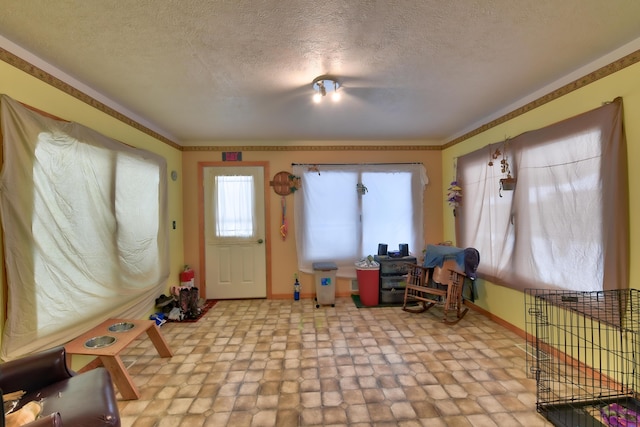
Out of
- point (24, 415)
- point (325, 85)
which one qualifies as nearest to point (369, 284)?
point (325, 85)

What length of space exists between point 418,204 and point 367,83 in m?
2.43

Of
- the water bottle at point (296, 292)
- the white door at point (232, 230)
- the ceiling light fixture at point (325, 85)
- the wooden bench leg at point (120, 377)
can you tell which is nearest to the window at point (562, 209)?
the ceiling light fixture at point (325, 85)

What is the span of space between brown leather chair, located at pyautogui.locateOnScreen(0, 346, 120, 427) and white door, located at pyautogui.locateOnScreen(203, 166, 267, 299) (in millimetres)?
2561

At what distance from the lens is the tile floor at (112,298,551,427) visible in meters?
1.80

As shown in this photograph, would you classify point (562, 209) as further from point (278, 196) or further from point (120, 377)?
point (120, 377)

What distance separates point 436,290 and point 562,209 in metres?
1.54

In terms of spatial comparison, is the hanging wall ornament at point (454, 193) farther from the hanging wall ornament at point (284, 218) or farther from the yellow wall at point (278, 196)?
the hanging wall ornament at point (284, 218)

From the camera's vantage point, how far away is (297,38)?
1746 mm

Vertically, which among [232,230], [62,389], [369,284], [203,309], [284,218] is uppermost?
[284,218]

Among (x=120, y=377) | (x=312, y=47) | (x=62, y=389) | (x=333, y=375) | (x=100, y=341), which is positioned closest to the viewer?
(x=62, y=389)

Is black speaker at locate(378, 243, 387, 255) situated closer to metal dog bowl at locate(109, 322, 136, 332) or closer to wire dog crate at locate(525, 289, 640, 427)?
wire dog crate at locate(525, 289, 640, 427)

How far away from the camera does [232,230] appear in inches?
165

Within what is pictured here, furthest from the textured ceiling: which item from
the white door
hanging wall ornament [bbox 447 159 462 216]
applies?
the white door

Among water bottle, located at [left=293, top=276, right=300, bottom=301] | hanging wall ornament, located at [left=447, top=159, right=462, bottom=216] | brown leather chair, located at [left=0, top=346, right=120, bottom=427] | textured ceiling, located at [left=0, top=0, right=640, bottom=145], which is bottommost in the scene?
water bottle, located at [left=293, top=276, right=300, bottom=301]
